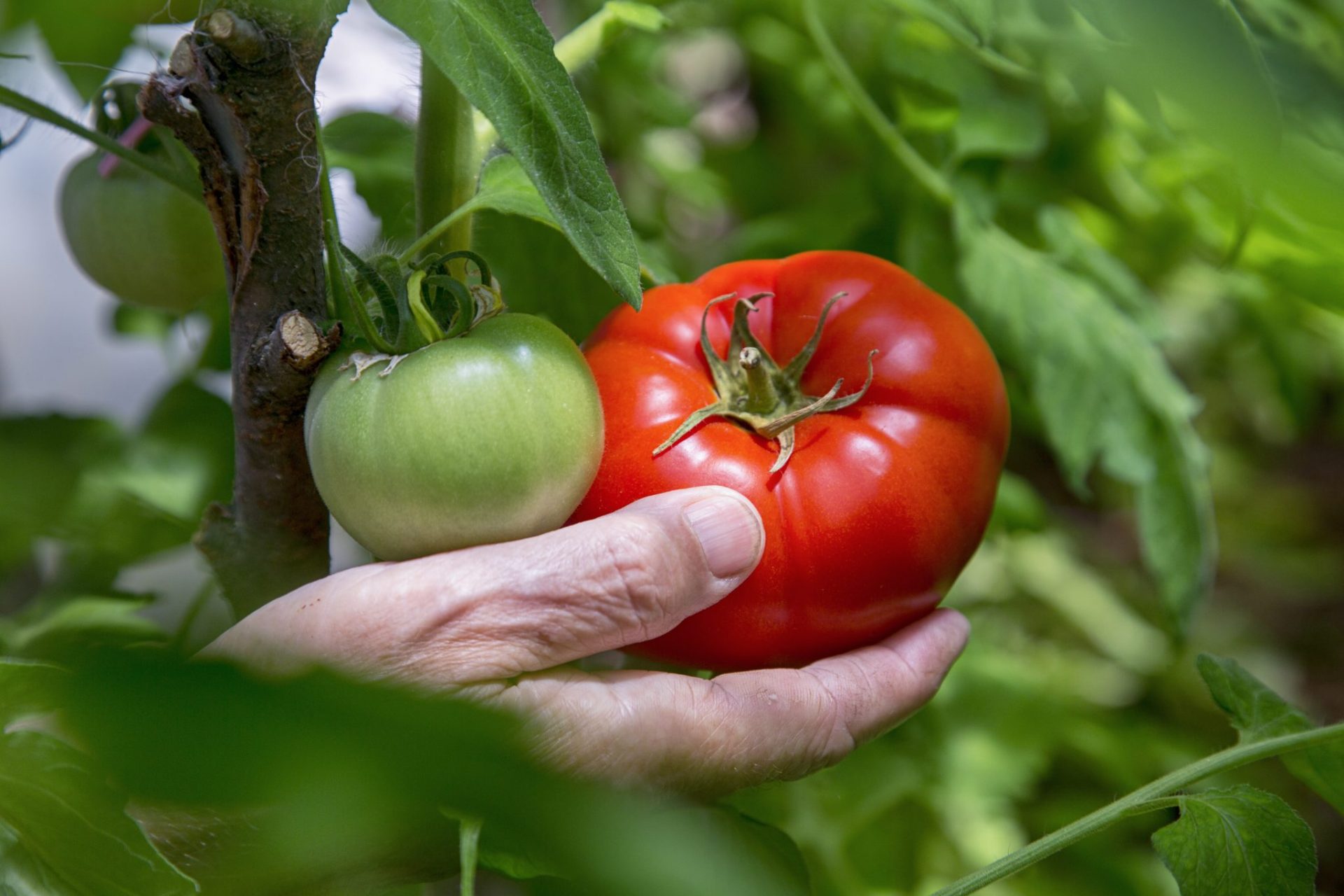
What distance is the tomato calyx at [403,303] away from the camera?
43 centimetres

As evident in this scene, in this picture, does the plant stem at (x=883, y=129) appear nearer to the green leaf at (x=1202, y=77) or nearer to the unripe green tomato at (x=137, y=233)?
the unripe green tomato at (x=137, y=233)

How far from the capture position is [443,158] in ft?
1.71

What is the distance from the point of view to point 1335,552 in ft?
6.05

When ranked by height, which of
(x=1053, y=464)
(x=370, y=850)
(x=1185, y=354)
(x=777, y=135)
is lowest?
(x=1053, y=464)

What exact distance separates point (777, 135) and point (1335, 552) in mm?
1258

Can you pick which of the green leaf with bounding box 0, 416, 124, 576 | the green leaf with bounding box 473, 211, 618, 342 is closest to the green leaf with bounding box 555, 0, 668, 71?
the green leaf with bounding box 473, 211, 618, 342

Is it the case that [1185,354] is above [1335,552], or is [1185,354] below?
above

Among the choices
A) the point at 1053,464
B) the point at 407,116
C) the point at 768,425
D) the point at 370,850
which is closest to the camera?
the point at 370,850

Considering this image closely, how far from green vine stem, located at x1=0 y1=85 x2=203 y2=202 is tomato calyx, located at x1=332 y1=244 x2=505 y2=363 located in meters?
0.09

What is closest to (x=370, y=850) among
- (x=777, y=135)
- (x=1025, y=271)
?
(x=1025, y=271)

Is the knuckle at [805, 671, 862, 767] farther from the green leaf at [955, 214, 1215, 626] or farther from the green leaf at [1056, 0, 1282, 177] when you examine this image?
the green leaf at [1056, 0, 1282, 177]

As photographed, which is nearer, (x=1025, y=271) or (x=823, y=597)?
(x=823, y=597)

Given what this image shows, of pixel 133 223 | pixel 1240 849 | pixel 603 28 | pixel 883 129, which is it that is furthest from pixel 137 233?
pixel 1240 849

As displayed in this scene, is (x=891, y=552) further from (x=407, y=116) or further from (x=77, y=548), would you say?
(x=77, y=548)
